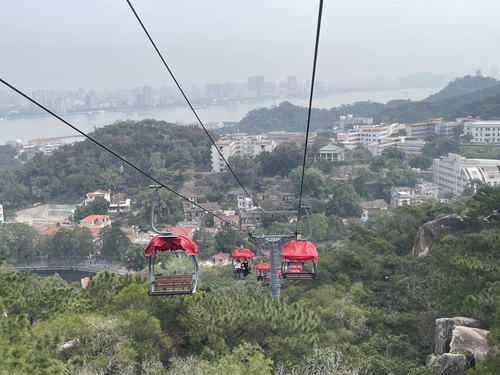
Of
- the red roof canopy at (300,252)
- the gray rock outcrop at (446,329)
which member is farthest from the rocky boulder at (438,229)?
the red roof canopy at (300,252)

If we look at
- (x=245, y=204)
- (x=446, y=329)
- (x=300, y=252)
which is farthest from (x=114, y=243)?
(x=300, y=252)

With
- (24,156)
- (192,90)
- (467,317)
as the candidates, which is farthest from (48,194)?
(192,90)

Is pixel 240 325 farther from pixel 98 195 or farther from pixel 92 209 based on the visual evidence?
pixel 98 195

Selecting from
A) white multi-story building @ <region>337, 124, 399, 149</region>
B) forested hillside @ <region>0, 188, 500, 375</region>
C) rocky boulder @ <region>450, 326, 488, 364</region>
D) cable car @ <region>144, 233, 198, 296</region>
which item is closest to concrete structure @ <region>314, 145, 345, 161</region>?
white multi-story building @ <region>337, 124, 399, 149</region>

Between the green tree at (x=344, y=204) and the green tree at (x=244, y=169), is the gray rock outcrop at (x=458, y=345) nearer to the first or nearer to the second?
the green tree at (x=344, y=204)

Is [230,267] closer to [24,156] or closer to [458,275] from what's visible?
[458,275]

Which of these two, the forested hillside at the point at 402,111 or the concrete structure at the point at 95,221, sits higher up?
the forested hillside at the point at 402,111

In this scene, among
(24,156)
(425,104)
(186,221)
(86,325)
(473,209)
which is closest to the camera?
(86,325)
